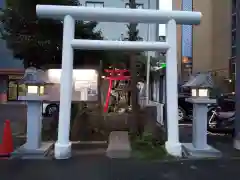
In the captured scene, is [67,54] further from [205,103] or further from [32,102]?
[205,103]

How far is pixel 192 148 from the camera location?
297 inches

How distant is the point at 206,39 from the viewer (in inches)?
1204

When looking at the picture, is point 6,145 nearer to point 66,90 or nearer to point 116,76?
point 66,90

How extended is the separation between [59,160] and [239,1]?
6349 mm

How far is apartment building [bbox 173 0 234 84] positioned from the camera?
26722 mm

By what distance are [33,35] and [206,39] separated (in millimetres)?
19866

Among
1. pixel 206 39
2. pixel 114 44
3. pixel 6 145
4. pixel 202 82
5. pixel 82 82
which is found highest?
pixel 206 39

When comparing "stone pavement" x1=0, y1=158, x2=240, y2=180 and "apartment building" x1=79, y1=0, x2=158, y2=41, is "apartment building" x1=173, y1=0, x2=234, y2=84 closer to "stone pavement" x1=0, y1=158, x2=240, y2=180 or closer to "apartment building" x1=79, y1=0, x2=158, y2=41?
"apartment building" x1=79, y1=0, x2=158, y2=41

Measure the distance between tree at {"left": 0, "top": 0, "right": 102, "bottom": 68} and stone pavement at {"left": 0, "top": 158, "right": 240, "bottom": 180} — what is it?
859 cm

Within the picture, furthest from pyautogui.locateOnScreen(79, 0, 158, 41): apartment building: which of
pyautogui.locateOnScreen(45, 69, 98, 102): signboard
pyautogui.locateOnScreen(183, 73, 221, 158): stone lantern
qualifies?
pyautogui.locateOnScreen(183, 73, 221, 158): stone lantern

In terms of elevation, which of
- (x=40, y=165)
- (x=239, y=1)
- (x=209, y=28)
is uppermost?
(x=209, y=28)

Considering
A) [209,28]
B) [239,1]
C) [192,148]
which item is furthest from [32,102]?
[209,28]

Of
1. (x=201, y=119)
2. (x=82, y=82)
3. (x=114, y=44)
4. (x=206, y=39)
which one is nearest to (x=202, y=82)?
(x=201, y=119)

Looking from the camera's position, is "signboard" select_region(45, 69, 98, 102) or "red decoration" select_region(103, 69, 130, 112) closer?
"red decoration" select_region(103, 69, 130, 112)
